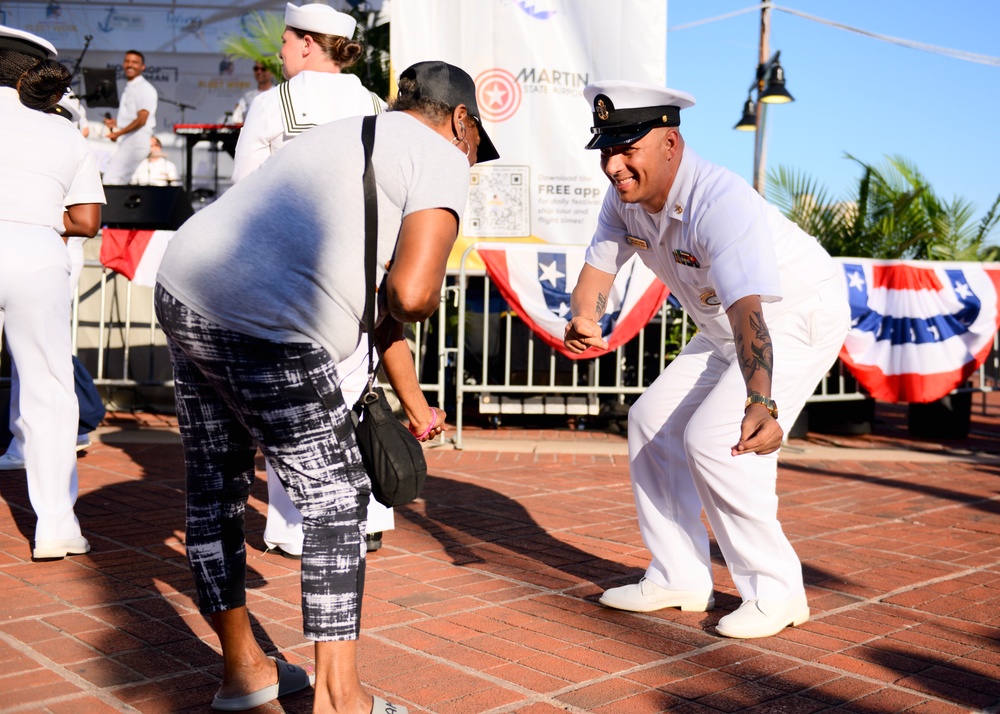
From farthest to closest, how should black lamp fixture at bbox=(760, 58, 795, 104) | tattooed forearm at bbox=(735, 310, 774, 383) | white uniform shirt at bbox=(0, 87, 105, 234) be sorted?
black lamp fixture at bbox=(760, 58, 795, 104) < white uniform shirt at bbox=(0, 87, 105, 234) < tattooed forearm at bbox=(735, 310, 774, 383)

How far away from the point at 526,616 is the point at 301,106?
219 centimetres

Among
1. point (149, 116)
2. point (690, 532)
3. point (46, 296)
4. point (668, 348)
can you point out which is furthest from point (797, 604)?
point (149, 116)

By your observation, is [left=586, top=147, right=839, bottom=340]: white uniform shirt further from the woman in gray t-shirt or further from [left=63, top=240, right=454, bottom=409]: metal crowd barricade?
[left=63, top=240, right=454, bottom=409]: metal crowd barricade

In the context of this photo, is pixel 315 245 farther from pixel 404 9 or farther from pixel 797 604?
pixel 404 9

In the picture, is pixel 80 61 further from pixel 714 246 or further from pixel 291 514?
pixel 714 246

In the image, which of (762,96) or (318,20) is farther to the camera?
(762,96)

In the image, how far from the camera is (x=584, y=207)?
927cm

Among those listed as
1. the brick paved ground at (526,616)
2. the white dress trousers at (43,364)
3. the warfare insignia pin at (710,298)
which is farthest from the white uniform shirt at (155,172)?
the warfare insignia pin at (710,298)

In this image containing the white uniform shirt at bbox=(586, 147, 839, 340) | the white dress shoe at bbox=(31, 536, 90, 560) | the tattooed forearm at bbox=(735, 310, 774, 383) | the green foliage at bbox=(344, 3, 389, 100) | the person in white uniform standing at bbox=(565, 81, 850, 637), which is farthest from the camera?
the green foliage at bbox=(344, 3, 389, 100)

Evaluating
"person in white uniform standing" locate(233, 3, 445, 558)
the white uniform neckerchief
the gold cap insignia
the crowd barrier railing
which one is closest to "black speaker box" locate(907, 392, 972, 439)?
the crowd barrier railing

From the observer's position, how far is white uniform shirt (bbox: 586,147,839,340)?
3.18 meters

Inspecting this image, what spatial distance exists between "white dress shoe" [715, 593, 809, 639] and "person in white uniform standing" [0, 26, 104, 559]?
2675 millimetres

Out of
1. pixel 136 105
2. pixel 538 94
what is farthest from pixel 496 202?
pixel 136 105

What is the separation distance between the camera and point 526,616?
3.62 metres
